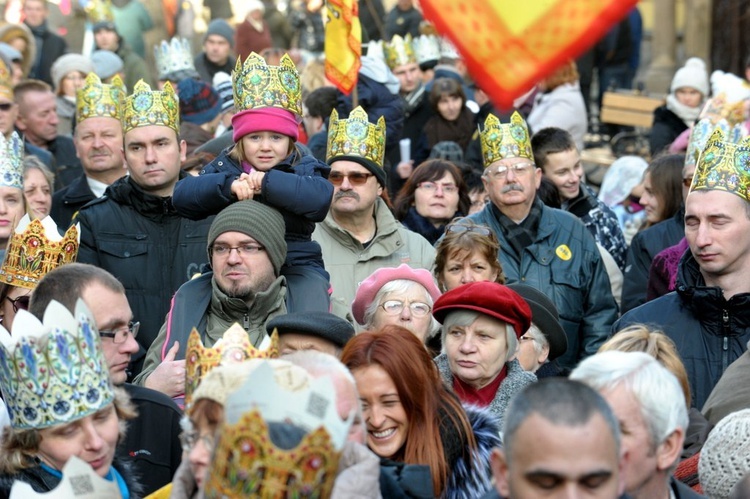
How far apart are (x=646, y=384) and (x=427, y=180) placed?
5.00m

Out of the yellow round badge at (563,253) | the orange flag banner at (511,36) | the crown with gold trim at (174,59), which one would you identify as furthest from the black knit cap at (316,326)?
the crown with gold trim at (174,59)

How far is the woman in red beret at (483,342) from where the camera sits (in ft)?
18.9

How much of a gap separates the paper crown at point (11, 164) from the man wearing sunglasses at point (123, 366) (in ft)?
8.65

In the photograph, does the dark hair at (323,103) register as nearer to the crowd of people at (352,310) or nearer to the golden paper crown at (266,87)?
the crowd of people at (352,310)

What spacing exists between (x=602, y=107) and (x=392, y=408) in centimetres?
1277

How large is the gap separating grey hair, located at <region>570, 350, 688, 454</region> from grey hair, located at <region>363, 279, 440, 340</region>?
2262 millimetres

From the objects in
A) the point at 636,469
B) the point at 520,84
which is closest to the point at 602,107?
the point at 636,469

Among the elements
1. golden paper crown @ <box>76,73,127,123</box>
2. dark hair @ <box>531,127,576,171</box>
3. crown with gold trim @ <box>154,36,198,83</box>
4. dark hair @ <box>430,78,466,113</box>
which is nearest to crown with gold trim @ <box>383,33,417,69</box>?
dark hair @ <box>430,78,466,113</box>

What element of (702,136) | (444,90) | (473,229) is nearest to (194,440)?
(473,229)

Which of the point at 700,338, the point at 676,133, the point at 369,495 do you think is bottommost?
the point at 369,495

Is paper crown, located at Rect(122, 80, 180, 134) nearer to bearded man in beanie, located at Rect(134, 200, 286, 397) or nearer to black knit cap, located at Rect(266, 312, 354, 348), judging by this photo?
bearded man in beanie, located at Rect(134, 200, 286, 397)

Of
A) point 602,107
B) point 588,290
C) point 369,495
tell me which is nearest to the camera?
point 369,495

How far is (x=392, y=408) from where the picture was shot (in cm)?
489

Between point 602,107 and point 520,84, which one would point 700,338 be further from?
point 602,107
